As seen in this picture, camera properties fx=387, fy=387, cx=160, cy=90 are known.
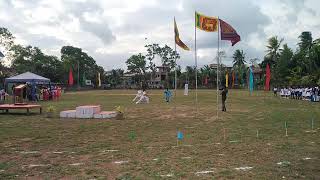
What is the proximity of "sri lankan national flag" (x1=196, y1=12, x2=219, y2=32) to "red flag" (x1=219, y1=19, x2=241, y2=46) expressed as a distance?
101 centimetres

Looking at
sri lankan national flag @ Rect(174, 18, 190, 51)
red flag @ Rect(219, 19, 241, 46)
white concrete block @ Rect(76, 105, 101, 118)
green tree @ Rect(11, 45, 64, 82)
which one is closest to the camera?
white concrete block @ Rect(76, 105, 101, 118)

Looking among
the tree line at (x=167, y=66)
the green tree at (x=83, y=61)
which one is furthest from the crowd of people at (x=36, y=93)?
the green tree at (x=83, y=61)

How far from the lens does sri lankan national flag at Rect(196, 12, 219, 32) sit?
76.0ft

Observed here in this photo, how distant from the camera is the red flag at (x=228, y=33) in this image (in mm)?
21781

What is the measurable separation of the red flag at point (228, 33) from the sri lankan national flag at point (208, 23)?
1008mm

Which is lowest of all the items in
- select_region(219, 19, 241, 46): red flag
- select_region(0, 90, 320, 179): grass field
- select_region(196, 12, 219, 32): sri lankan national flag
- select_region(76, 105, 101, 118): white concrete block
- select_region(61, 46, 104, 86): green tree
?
select_region(0, 90, 320, 179): grass field

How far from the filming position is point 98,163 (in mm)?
9180

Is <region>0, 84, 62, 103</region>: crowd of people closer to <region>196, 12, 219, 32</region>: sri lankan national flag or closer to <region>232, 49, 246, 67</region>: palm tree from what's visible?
<region>196, 12, 219, 32</region>: sri lankan national flag

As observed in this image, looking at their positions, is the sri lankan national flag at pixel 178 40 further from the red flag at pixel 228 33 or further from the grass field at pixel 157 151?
the grass field at pixel 157 151

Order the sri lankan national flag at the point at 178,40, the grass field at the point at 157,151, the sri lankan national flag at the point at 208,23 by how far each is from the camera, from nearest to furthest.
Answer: the grass field at the point at 157,151 → the sri lankan national flag at the point at 208,23 → the sri lankan national flag at the point at 178,40

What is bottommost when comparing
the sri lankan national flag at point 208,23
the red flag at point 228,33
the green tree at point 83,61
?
the red flag at point 228,33

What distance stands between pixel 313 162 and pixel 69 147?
675 cm

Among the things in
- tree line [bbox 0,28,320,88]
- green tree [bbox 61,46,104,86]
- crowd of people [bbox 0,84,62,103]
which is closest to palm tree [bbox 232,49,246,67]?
tree line [bbox 0,28,320,88]

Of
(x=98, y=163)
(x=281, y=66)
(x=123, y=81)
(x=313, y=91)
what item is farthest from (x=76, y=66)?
(x=98, y=163)
